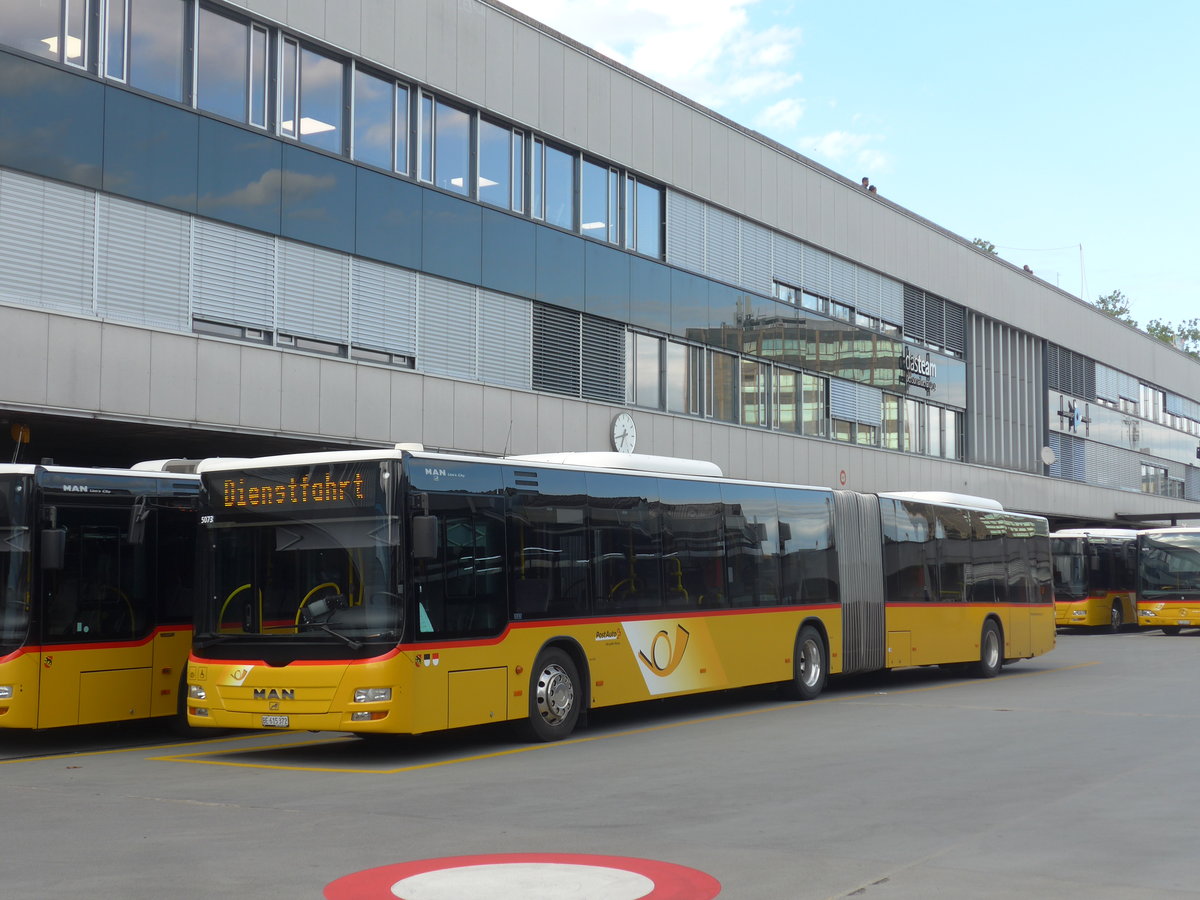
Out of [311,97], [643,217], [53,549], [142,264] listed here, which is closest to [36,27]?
[142,264]

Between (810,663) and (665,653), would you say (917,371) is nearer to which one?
(810,663)

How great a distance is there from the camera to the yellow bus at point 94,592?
13875mm

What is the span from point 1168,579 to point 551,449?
2153 centimetres

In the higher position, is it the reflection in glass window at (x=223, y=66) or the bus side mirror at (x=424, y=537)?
the reflection in glass window at (x=223, y=66)

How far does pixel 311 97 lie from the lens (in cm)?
2312

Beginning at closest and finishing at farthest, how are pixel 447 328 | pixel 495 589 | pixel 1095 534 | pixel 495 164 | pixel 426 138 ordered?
pixel 495 589 → pixel 426 138 → pixel 447 328 → pixel 495 164 → pixel 1095 534

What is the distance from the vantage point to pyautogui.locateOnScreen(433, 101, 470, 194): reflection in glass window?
25609mm

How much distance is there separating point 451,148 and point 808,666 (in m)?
11.9

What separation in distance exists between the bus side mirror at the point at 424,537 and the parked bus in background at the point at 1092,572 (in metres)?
32.3

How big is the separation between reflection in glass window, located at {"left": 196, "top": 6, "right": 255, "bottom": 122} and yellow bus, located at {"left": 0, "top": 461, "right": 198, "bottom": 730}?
7.88 m

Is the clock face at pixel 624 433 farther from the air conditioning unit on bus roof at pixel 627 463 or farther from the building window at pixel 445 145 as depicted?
the air conditioning unit on bus roof at pixel 627 463

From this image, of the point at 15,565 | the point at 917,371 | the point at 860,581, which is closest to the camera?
the point at 15,565

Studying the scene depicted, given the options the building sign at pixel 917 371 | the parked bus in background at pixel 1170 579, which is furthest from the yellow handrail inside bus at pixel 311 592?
the parked bus in background at pixel 1170 579

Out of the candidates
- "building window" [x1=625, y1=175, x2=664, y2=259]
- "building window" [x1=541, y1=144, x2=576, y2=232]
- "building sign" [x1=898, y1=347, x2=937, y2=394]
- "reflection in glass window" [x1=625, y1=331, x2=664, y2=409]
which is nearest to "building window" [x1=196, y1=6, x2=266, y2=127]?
"building window" [x1=541, y1=144, x2=576, y2=232]
